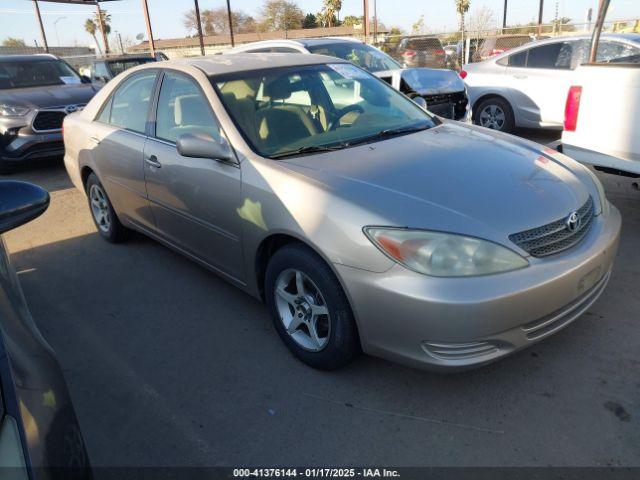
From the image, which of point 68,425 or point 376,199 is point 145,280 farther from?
point 68,425

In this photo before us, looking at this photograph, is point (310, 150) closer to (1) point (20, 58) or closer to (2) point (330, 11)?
(1) point (20, 58)

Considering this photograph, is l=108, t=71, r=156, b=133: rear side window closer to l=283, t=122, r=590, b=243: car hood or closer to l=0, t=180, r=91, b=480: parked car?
l=283, t=122, r=590, b=243: car hood

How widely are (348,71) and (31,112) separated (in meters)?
5.67

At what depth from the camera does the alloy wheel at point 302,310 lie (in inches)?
107

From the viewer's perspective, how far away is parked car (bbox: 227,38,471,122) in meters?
7.34

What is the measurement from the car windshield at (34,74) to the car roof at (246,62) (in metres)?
5.89

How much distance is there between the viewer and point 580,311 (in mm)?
2645

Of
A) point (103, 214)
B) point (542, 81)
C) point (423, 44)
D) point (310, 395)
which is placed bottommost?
point (310, 395)

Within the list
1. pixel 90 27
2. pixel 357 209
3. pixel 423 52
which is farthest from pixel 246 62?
pixel 90 27

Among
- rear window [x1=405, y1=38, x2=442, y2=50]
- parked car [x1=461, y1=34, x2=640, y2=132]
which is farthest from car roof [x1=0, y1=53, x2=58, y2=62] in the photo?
rear window [x1=405, y1=38, x2=442, y2=50]

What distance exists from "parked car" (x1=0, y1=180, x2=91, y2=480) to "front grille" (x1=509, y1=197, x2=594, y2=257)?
6.12ft

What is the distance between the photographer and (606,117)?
13.2 ft

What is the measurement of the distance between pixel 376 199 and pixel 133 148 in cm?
228

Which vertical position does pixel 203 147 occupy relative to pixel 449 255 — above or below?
above
